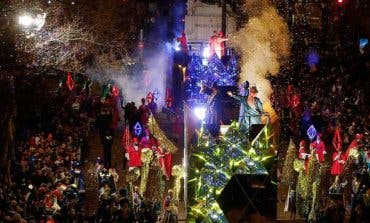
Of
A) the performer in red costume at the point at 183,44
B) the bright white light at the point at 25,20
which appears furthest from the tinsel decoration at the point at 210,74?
the bright white light at the point at 25,20

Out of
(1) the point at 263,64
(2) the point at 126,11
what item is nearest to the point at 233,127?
(1) the point at 263,64

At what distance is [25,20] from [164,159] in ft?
23.3

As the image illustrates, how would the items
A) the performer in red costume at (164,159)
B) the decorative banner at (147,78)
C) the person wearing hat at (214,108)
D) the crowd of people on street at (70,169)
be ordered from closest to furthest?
the crowd of people on street at (70,169), the person wearing hat at (214,108), the performer in red costume at (164,159), the decorative banner at (147,78)

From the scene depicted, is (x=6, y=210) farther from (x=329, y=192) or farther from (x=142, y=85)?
(x=142, y=85)

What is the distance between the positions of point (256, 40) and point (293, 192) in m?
15.4

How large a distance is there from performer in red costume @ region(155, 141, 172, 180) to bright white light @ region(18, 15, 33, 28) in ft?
21.9

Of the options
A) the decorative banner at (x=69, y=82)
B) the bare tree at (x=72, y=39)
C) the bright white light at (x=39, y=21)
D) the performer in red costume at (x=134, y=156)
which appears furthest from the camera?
the decorative banner at (x=69, y=82)

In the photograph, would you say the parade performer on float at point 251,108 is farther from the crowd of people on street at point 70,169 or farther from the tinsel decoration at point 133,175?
the tinsel decoration at point 133,175

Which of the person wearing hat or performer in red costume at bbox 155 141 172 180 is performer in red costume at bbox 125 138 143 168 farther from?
the person wearing hat

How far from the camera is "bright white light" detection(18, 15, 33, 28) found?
2012 cm

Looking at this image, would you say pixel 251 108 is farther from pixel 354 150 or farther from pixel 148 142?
pixel 148 142

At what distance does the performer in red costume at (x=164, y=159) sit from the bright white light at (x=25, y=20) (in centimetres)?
667

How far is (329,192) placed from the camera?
13.7m

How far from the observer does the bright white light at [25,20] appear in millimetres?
20116
